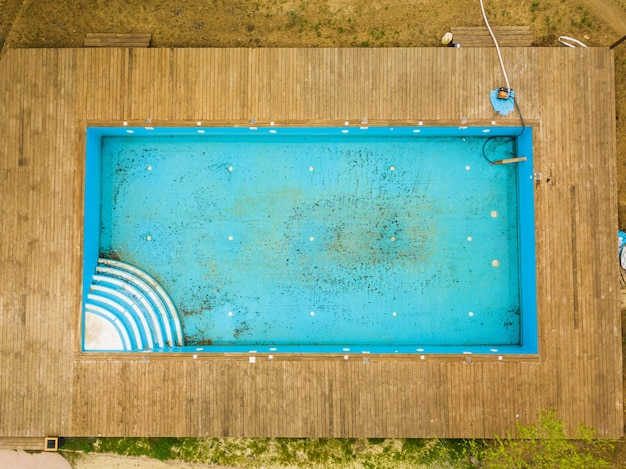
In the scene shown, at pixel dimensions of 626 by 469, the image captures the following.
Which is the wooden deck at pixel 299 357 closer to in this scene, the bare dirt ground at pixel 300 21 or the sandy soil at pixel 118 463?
the bare dirt ground at pixel 300 21

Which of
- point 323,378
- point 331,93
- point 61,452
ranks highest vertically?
point 331,93

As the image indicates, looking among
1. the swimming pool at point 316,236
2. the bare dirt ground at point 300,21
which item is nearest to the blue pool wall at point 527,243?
the swimming pool at point 316,236

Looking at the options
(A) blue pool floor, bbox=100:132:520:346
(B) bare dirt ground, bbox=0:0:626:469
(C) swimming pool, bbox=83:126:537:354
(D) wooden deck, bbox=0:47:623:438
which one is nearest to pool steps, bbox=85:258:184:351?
(C) swimming pool, bbox=83:126:537:354

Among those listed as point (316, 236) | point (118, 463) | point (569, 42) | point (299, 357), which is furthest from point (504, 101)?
point (118, 463)

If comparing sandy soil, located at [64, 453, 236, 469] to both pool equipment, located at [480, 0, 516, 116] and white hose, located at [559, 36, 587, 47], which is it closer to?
pool equipment, located at [480, 0, 516, 116]

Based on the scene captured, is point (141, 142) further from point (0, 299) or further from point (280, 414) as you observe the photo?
point (280, 414)

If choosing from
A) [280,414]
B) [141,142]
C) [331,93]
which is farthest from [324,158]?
[280,414]

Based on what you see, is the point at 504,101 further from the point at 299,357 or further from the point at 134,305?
the point at 134,305
